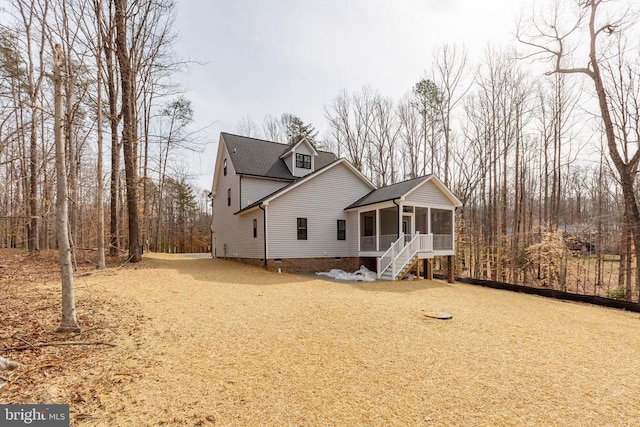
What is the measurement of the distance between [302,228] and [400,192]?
5151 mm

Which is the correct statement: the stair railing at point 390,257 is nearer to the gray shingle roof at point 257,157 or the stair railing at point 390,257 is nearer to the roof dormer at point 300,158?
the gray shingle roof at point 257,157

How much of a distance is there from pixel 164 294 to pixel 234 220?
10.8 meters

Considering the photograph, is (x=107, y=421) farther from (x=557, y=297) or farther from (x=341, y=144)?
(x=341, y=144)

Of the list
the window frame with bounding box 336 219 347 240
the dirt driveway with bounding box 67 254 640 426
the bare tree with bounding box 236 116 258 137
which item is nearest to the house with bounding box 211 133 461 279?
the window frame with bounding box 336 219 347 240

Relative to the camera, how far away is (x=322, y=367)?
12.4 ft

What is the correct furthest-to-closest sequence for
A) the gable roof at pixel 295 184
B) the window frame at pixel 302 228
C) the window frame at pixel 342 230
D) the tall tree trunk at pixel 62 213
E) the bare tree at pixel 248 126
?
the bare tree at pixel 248 126 < the window frame at pixel 342 230 < the window frame at pixel 302 228 < the gable roof at pixel 295 184 < the tall tree trunk at pixel 62 213

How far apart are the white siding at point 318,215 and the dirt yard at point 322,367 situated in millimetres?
7334

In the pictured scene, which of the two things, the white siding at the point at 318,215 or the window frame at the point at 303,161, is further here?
the window frame at the point at 303,161

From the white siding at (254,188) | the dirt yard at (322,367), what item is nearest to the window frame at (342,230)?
the white siding at (254,188)

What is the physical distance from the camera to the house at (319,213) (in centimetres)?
1367

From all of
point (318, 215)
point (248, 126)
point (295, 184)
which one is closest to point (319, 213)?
point (318, 215)

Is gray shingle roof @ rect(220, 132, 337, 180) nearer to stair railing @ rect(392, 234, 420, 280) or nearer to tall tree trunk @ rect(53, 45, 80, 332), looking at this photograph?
stair railing @ rect(392, 234, 420, 280)

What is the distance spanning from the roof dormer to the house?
0.21 feet

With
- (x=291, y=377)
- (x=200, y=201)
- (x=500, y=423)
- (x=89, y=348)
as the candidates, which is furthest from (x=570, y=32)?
(x=200, y=201)
